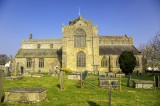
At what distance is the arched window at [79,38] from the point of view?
32250mm

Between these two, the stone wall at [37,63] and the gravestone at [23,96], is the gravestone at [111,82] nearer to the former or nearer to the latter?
the gravestone at [23,96]

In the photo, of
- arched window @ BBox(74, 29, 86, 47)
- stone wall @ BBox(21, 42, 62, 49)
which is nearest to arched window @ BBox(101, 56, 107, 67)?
arched window @ BBox(74, 29, 86, 47)

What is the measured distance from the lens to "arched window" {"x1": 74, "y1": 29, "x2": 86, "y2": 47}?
32250mm

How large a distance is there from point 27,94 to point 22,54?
115 ft

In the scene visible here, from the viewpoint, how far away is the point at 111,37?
4356 centimetres

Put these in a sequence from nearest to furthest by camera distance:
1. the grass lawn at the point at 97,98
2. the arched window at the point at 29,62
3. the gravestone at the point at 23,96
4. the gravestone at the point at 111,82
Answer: the gravestone at the point at 23,96, the grass lawn at the point at 97,98, the gravestone at the point at 111,82, the arched window at the point at 29,62

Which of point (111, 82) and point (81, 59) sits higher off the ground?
point (81, 59)

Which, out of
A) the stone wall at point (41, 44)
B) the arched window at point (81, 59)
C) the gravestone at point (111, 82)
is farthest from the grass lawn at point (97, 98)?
the stone wall at point (41, 44)

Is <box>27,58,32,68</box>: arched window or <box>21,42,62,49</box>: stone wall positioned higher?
<box>21,42,62,49</box>: stone wall

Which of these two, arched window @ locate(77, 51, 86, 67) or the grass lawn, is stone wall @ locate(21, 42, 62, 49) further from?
the grass lawn

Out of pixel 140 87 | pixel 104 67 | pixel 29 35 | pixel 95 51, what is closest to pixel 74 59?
pixel 95 51

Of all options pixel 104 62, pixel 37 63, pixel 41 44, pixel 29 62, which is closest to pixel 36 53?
pixel 29 62

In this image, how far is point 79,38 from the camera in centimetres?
3238

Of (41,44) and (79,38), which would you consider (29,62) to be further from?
(79,38)
